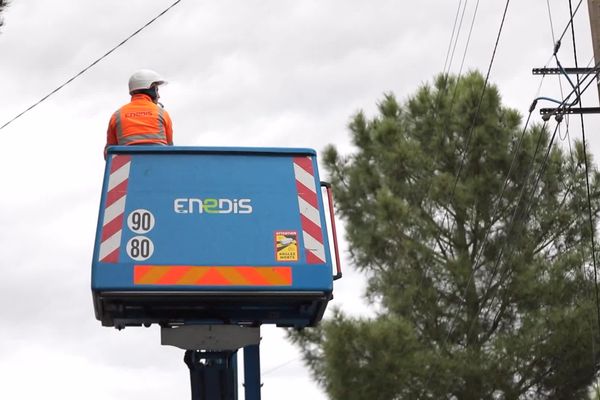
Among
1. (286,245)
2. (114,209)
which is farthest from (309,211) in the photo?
(114,209)

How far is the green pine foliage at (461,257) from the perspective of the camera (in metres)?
21.8

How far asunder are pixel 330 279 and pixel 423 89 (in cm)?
1901

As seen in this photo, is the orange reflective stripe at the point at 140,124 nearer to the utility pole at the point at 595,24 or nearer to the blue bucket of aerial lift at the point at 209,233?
the blue bucket of aerial lift at the point at 209,233

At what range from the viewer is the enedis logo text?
6871mm

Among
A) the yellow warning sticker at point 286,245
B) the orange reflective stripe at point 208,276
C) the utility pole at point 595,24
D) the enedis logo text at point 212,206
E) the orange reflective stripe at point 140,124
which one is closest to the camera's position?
the orange reflective stripe at point 208,276

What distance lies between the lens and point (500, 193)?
77.0ft

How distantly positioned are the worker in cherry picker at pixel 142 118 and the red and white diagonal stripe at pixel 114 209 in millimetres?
544

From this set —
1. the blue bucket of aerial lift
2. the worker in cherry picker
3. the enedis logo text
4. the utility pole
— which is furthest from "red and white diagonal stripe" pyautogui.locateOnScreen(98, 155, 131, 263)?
the utility pole

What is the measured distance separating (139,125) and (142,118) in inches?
2.1

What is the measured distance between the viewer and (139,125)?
7.54 metres

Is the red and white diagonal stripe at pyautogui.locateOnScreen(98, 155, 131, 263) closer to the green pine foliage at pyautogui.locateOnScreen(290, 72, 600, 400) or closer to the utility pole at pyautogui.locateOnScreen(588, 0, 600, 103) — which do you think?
the utility pole at pyautogui.locateOnScreen(588, 0, 600, 103)

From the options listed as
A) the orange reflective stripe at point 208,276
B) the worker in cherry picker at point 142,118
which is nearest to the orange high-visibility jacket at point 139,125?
the worker in cherry picker at point 142,118

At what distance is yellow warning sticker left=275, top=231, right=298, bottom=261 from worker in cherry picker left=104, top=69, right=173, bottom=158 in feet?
3.83

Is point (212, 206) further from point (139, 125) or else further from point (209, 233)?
point (139, 125)
